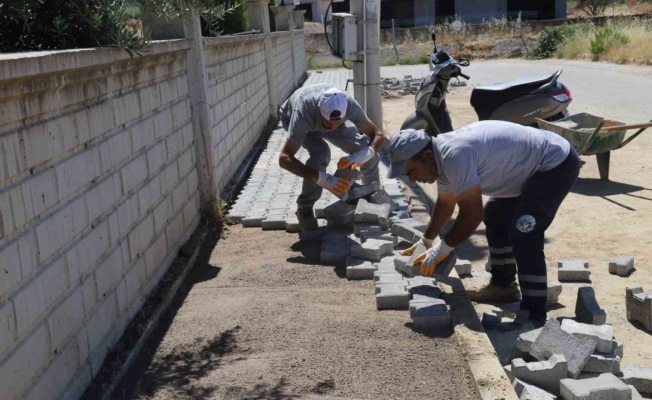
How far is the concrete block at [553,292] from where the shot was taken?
212 inches

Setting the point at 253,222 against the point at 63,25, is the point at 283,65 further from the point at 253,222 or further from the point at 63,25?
the point at 63,25

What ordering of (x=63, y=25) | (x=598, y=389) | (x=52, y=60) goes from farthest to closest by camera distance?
(x=63, y=25) → (x=598, y=389) → (x=52, y=60)

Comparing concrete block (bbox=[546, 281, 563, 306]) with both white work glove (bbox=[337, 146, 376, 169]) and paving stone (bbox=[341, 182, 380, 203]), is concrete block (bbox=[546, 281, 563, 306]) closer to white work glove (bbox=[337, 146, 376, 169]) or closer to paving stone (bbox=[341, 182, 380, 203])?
white work glove (bbox=[337, 146, 376, 169])

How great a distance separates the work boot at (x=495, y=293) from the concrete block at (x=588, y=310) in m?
0.64

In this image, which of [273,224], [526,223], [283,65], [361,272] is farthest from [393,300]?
[283,65]

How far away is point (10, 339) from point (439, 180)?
2.77 m

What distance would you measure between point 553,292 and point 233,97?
5.67 m

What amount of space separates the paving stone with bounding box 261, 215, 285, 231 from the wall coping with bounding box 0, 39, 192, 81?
2759 millimetres

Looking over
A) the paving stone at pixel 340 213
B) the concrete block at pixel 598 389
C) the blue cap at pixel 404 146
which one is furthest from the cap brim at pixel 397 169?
the paving stone at pixel 340 213

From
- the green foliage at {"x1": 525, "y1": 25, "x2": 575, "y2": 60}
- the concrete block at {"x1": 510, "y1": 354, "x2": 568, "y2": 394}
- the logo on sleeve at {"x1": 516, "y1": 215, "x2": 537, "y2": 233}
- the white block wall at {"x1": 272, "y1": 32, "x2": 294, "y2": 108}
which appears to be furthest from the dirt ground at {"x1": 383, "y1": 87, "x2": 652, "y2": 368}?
the green foliage at {"x1": 525, "y1": 25, "x2": 575, "y2": 60}

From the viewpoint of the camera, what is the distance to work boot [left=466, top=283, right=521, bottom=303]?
18.2ft

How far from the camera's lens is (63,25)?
14.0 ft

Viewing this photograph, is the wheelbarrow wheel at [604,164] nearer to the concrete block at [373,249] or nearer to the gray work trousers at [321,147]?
the gray work trousers at [321,147]

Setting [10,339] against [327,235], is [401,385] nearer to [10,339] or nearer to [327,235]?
[10,339]
